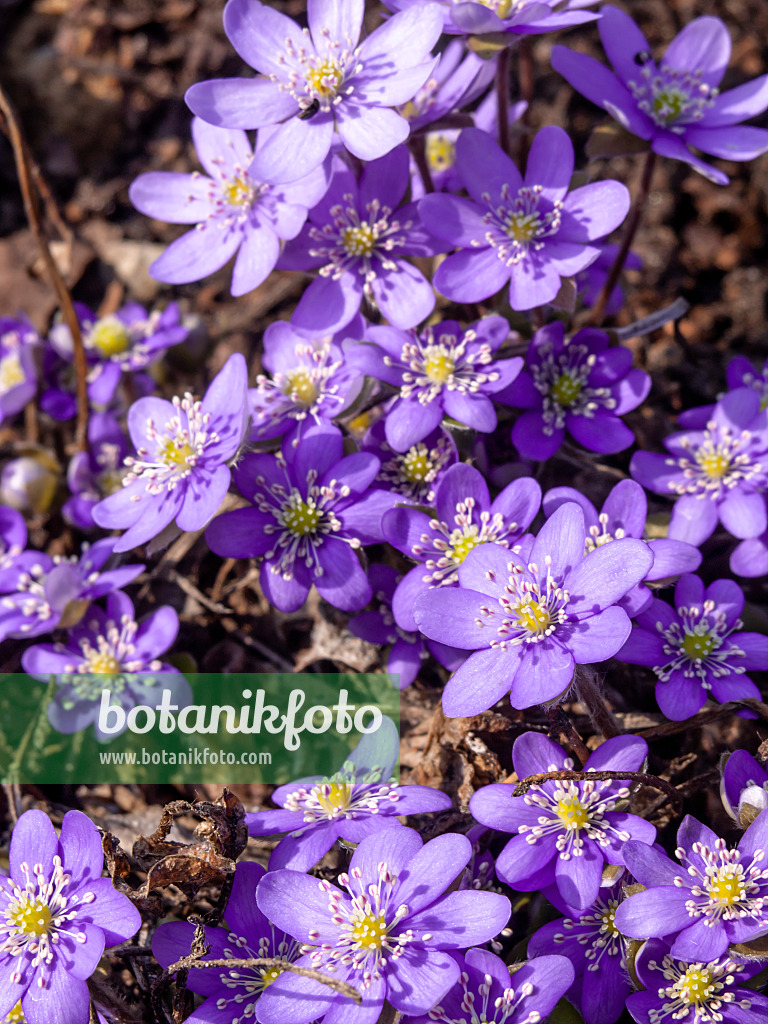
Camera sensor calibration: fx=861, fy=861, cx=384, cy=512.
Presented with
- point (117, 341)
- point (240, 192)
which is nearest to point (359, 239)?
point (240, 192)

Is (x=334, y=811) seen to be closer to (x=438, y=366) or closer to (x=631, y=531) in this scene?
(x=631, y=531)

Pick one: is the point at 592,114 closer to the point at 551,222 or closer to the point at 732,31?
the point at 732,31

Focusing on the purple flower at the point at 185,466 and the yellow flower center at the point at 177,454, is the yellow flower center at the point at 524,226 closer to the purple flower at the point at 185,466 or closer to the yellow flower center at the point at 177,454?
the purple flower at the point at 185,466

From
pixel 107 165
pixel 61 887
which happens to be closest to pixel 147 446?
pixel 61 887

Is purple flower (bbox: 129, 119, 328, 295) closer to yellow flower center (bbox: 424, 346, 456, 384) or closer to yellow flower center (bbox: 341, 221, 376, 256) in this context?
yellow flower center (bbox: 341, 221, 376, 256)

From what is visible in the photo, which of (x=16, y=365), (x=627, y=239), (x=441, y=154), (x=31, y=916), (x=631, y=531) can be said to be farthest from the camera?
(x=16, y=365)

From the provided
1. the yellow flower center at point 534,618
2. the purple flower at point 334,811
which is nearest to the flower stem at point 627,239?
the yellow flower center at point 534,618
